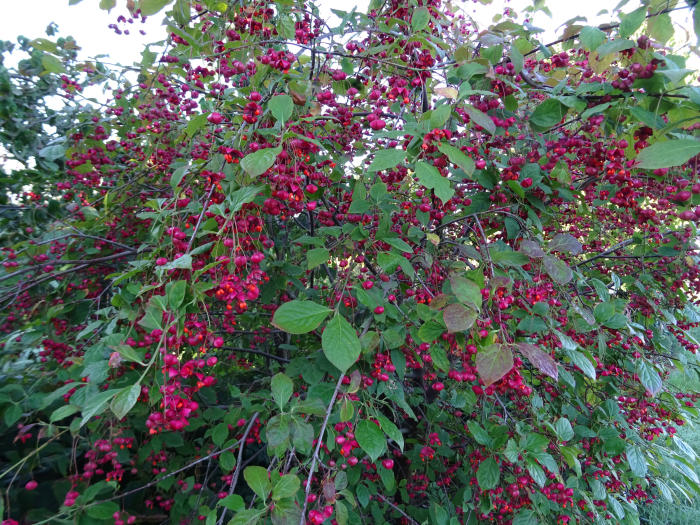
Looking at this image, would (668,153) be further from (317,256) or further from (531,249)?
(317,256)

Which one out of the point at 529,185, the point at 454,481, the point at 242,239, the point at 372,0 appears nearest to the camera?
the point at 242,239

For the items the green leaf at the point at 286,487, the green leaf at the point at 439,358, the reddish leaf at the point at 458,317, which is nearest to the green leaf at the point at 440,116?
the reddish leaf at the point at 458,317

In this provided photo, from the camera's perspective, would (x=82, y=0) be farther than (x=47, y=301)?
No

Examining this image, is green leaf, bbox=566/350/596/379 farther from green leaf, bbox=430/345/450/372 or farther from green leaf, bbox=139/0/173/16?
green leaf, bbox=139/0/173/16

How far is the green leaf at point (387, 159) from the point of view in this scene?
114cm

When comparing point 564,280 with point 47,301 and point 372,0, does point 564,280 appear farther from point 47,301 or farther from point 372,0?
point 47,301

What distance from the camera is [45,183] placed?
2.79m

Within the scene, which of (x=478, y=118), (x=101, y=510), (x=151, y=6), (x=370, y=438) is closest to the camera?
(x=478, y=118)

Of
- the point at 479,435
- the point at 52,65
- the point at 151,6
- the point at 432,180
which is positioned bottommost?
the point at 479,435

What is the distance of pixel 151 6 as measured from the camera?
1616mm

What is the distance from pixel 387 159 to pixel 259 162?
38cm

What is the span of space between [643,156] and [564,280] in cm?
45

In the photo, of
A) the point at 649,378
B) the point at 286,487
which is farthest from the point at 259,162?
the point at 649,378

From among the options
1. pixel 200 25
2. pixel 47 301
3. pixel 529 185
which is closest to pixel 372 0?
pixel 200 25
